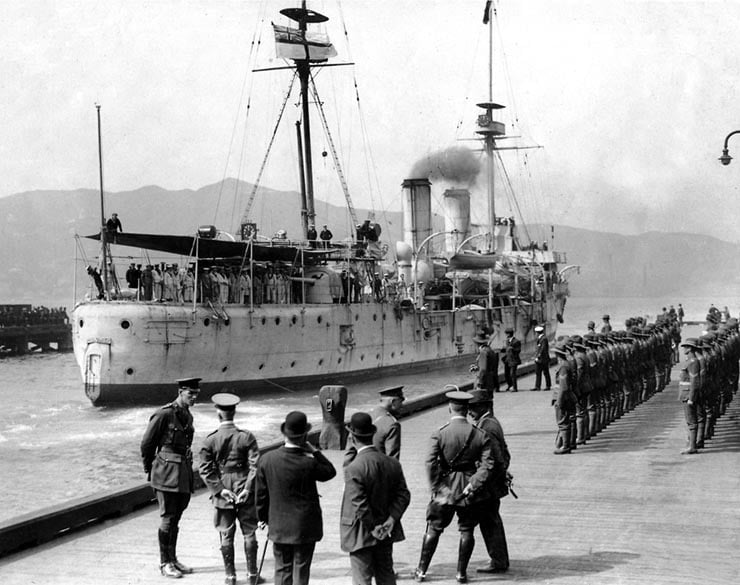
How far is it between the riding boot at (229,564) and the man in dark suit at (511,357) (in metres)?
13.9

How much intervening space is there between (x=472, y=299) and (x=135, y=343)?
2464cm

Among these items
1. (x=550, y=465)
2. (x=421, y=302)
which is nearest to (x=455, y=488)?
(x=550, y=465)

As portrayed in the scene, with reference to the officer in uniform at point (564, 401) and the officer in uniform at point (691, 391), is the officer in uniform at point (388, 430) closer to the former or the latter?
the officer in uniform at point (564, 401)

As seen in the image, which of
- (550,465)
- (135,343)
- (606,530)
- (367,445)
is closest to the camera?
(367,445)

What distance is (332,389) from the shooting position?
12.8 m

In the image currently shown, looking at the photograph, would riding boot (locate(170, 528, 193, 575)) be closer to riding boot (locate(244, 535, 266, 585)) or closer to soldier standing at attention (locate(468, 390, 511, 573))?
riding boot (locate(244, 535, 266, 585))

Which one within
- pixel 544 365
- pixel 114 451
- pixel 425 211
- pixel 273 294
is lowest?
pixel 114 451

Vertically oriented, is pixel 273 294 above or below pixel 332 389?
above

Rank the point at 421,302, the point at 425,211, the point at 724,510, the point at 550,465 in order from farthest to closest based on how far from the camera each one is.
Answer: the point at 425,211 → the point at 421,302 → the point at 550,465 → the point at 724,510

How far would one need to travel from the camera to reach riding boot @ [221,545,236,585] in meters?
6.66

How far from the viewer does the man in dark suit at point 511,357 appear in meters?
20.2

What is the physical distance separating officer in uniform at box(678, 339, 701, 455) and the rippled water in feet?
25.9

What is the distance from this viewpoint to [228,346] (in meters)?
26.6

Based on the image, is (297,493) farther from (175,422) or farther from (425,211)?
(425,211)
